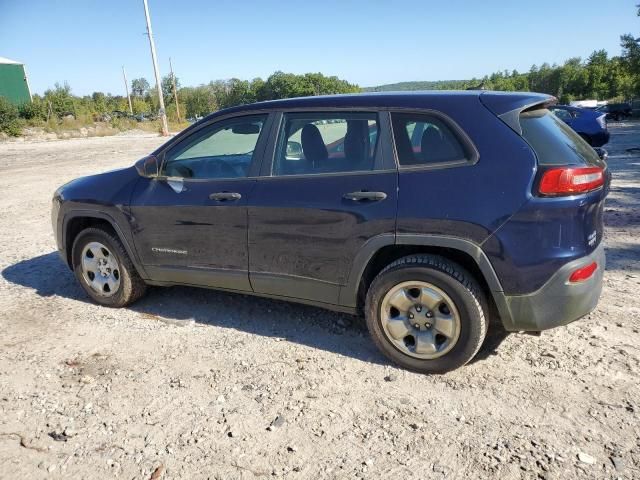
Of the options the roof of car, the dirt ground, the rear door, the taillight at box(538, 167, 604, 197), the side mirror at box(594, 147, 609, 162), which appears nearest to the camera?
the dirt ground

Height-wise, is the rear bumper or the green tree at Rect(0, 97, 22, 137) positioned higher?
the green tree at Rect(0, 97, 22, 137)

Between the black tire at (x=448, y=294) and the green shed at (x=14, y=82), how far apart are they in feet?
187

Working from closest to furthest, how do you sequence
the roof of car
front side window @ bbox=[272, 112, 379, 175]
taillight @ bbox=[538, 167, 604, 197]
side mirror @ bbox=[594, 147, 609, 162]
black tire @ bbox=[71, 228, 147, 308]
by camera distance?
taillight @ bbox=[538, 167, 604, 197] < the roof of car < front side window @ bbox=[272, 112, 379, 175] < side mirror @ bbox=[594, 147, 609, 162] < black tire @ bbox=[71, 228, 147, 308]

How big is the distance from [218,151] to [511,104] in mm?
2363

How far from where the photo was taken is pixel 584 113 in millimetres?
14969

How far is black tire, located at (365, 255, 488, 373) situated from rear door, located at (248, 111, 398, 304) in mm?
254

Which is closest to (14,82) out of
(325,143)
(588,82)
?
(325,143)

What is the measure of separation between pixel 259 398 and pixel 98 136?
3996 centimetres

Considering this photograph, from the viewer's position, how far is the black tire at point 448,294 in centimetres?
296

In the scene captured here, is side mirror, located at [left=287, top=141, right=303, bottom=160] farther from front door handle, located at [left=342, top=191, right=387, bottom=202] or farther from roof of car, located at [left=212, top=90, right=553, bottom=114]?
front door handle, located at [left=342, top=191, right=387, bottom=202]

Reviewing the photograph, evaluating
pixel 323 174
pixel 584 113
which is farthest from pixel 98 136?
pixel 323 174

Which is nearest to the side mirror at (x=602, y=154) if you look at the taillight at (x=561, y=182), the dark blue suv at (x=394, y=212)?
the dark blue suv at (x=394, y=212)

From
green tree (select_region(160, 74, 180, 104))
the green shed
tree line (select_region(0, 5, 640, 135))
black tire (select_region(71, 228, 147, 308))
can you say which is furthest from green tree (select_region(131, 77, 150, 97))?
black tire (select_region(71, 228, 147, 308))

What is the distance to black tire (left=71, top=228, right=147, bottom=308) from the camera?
429 cm
